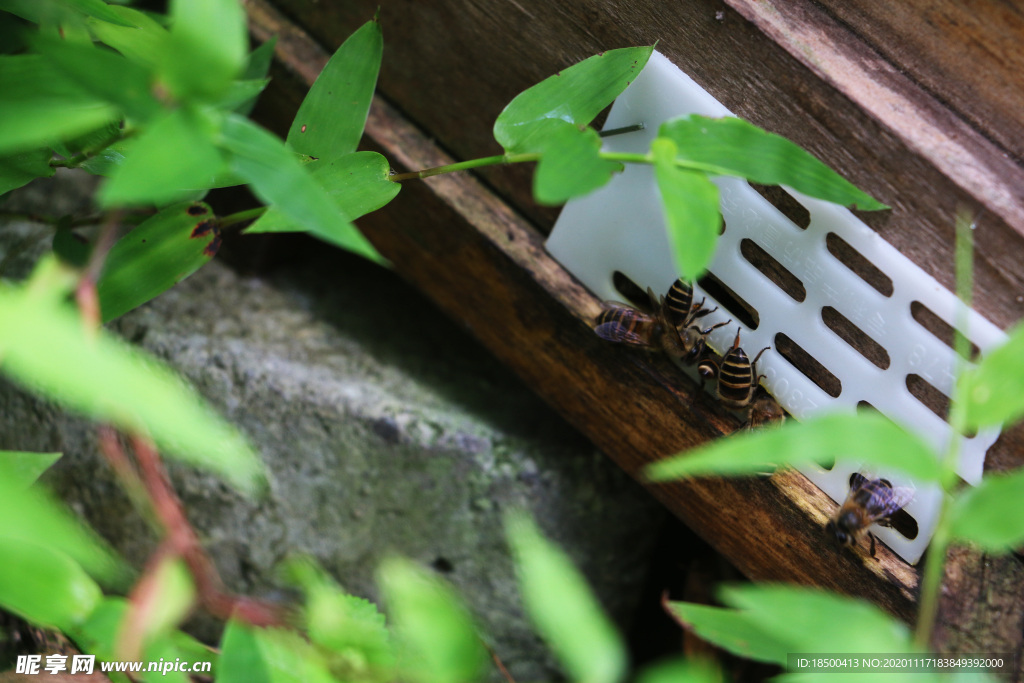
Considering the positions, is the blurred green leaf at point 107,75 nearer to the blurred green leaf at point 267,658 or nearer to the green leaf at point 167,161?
the green leaf at point 167,161

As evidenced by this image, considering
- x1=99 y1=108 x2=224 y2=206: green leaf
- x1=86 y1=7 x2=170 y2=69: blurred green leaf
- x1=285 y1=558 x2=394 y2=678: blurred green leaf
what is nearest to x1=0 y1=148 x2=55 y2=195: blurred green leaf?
A: x1=86 y1=7 x2=170 y2=69: blurred green leaf

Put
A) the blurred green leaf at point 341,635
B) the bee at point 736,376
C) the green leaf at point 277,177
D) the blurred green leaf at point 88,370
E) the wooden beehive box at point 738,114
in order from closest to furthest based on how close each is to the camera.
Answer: the blurred green leaf at point 88,370
the green leaf at point 277,177
the blurred green leaf at point 341,635
the wooden beehive box at point 738,114
the bee at point 736,376

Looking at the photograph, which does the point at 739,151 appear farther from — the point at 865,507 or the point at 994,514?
the point at 865,507

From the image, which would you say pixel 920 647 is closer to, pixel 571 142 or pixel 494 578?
pixel 571 142

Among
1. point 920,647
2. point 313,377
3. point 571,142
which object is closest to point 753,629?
point 920,647

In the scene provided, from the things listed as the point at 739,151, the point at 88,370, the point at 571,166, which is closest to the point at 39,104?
the point at 88,370

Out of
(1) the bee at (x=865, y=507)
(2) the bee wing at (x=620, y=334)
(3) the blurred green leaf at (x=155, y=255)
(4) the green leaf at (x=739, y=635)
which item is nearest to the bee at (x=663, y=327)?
(2) the bee wing at (x=620, y=334)
